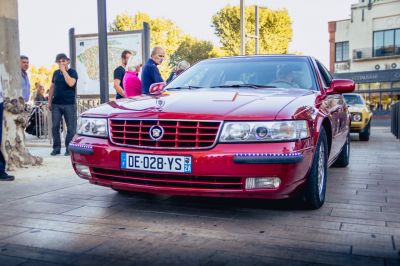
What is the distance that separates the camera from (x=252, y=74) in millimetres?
4879

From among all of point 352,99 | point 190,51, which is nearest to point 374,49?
point 190,51

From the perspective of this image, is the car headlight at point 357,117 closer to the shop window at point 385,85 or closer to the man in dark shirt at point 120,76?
the man in dark shirt at point 120,76

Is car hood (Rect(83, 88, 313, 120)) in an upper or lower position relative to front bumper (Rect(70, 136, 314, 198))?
upper

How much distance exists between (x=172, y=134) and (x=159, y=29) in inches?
1713

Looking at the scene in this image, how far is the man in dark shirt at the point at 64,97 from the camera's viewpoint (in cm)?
812

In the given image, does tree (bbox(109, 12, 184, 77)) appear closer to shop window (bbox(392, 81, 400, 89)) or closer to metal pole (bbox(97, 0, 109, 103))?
shop window (bbox(392, 81, 400, 89))

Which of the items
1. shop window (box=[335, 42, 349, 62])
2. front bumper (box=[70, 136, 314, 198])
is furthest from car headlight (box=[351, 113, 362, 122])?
shop window (box=[335, 42, 349, 62])

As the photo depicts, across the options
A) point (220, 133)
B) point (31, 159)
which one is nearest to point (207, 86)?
point (220, 133)

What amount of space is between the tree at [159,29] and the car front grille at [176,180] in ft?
135

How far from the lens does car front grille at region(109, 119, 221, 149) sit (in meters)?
3.47

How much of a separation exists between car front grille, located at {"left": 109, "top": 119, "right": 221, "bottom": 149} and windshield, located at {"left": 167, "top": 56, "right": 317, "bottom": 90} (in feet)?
4.29

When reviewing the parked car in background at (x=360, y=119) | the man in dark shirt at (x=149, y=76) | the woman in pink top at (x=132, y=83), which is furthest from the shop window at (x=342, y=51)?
→ the man in dark shirt at (x=149, y=76)

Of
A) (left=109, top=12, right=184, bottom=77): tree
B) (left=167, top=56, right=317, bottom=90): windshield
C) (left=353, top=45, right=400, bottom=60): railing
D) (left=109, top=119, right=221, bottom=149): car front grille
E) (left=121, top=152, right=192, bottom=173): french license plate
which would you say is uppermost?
(left=109, top=12, right=184, bottom=77): tree

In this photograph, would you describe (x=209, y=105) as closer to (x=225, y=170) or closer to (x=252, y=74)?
(x=225, y=170)
